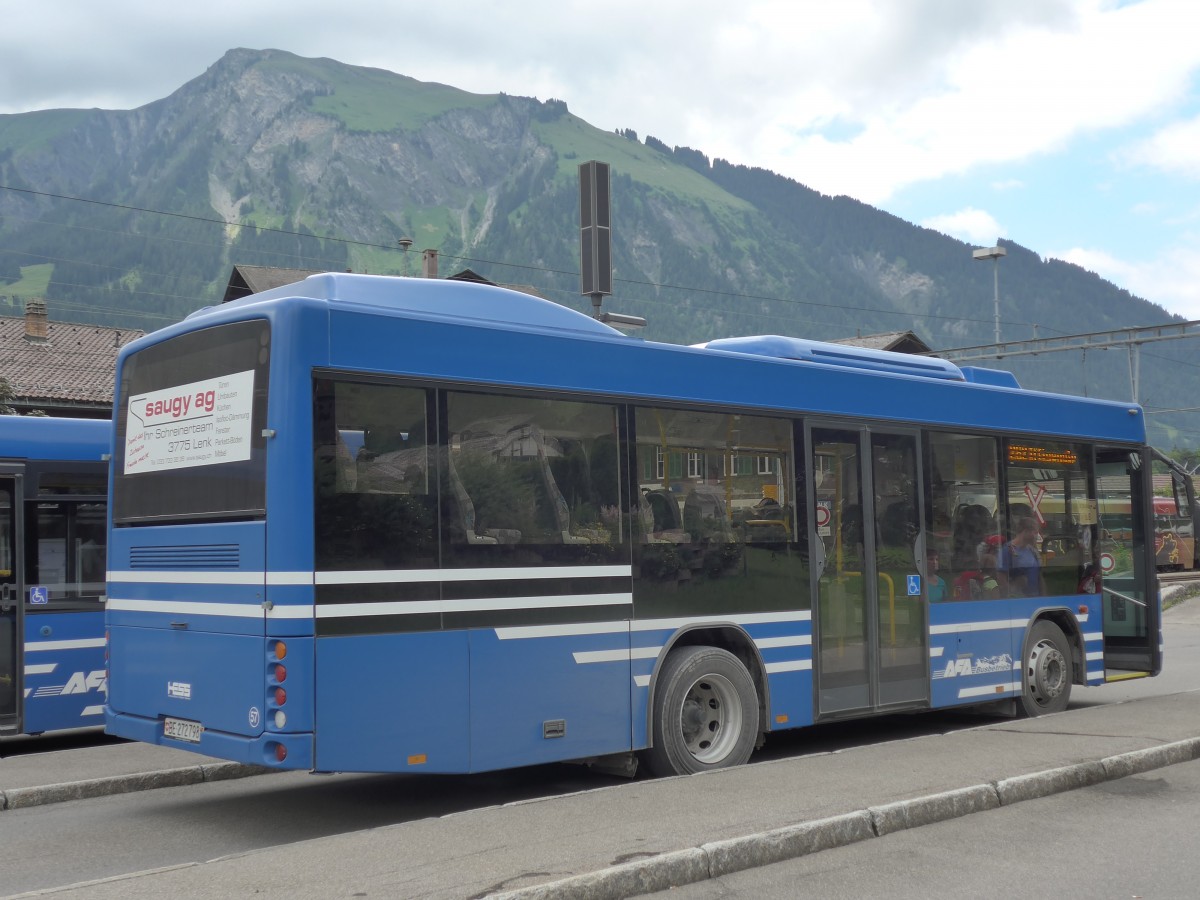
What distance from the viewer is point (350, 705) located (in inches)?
293

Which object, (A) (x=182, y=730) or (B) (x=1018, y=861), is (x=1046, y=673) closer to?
(B) (x=1018, y=861)

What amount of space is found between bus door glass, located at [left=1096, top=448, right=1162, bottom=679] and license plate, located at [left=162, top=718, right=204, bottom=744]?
9598mm

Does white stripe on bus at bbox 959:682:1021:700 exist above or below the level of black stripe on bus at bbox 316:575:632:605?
below

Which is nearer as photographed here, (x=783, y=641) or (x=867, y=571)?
(x=783, y=641)

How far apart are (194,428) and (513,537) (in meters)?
2.06

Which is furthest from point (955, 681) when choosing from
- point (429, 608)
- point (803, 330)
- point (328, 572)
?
point (803, 330)

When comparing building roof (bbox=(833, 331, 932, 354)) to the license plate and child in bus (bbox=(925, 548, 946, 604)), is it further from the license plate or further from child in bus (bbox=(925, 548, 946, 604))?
the license plate

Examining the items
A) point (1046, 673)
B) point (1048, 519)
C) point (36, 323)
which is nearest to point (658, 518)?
point (1048, 519)

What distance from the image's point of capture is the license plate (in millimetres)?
7891

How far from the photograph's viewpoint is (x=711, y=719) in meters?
9.65

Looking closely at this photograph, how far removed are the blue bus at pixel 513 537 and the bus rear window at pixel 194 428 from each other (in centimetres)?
2

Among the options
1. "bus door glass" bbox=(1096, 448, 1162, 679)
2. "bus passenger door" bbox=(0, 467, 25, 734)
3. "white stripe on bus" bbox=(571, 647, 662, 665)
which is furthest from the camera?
"bus door glass" bbox=(1096, 448, 1162, 679)

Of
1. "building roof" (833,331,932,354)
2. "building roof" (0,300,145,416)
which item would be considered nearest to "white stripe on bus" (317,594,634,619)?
"building roof" (0,300,145,416)

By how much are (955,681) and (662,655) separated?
365cm
